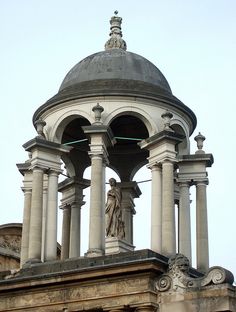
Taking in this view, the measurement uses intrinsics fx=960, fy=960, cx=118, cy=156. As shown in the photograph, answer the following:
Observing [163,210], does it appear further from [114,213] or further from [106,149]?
[114,213]

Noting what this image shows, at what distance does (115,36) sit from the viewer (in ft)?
116

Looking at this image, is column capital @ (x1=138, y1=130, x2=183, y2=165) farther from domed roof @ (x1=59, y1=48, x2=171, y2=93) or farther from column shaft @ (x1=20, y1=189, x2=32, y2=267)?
column shaft @ (x1=20, y1=189, x2=32, y2=267)

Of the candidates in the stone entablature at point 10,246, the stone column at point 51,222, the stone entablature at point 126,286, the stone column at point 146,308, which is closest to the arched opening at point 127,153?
the stone column at point 51,222

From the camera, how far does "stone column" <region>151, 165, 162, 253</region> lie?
3005 cm

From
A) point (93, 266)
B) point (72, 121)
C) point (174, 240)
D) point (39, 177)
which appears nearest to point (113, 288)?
point (93, 266)

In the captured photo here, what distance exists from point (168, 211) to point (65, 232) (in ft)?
20.7

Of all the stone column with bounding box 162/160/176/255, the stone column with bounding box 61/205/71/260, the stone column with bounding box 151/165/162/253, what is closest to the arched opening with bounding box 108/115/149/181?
the stone column with bounding box 61/205/71/260

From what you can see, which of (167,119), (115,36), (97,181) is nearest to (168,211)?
(97,181)

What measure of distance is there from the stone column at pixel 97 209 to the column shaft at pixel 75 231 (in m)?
4.54

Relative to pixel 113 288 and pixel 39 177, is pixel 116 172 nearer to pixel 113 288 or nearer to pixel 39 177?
pixel 39 177

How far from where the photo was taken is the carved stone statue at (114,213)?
32.5 metres

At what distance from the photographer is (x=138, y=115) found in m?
32.0

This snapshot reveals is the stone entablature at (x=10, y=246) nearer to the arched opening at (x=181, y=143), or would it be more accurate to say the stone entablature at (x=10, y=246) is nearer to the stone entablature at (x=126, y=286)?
the arched opening at (x=181, y=143)

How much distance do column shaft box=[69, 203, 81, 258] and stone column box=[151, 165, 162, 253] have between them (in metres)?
4.95
